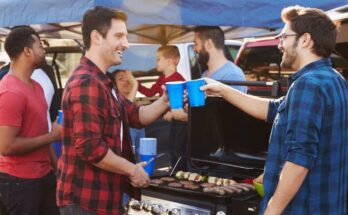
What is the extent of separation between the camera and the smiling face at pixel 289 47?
2584mm

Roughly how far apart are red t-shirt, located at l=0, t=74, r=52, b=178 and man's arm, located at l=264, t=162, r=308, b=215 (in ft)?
6.35

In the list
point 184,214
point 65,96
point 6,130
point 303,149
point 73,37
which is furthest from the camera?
point 73,37

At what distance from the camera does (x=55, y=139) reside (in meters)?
3.79

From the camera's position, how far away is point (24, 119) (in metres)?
3.73

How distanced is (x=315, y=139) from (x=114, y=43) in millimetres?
1198

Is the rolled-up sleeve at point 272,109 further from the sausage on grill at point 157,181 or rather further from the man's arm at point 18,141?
the man's arm at point 18,141

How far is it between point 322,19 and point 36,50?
2.27m

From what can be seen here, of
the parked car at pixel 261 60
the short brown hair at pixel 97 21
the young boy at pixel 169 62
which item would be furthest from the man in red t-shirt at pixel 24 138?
the parked car at pixel 261 60

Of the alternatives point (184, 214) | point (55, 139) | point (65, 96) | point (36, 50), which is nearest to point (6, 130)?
point (55, 139)

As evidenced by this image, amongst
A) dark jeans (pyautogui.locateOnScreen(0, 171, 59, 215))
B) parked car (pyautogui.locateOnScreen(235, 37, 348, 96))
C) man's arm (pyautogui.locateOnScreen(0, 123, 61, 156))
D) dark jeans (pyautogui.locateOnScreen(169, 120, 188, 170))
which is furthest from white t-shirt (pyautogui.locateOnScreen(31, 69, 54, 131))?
parked car (pyautogui.locateOnScreen(235, 37, 348, 96))

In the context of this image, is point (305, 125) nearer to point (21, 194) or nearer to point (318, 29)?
point (318, 29)

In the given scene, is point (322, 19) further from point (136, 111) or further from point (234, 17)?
point (234, 17)

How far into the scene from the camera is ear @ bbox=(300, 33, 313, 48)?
8.27ft

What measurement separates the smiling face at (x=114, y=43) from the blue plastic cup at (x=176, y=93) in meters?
0.38
